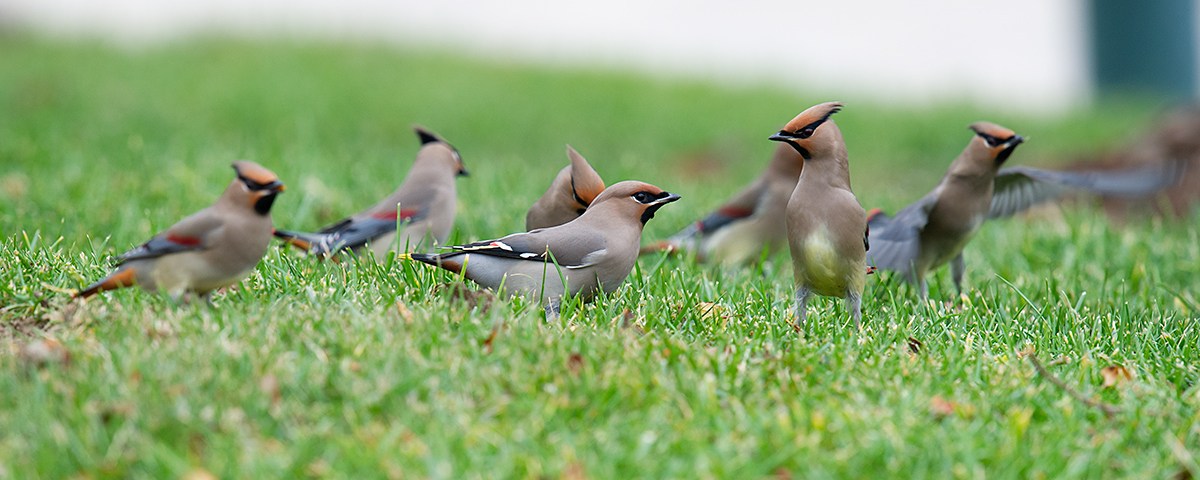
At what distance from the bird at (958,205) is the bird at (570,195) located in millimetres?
1416

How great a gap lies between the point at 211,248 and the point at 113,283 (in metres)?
0.37

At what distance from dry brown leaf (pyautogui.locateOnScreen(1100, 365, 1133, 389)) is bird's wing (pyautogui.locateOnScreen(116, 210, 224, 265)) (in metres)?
3.47

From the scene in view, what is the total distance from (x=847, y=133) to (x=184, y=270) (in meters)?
10.8

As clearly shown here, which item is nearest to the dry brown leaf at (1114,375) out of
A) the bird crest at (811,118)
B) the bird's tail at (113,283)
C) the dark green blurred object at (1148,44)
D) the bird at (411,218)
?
the bird crest at (811,118)

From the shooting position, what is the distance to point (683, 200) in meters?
7.84

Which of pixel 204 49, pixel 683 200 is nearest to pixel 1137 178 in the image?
pixel 683 200

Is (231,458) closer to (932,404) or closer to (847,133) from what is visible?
(932,404)

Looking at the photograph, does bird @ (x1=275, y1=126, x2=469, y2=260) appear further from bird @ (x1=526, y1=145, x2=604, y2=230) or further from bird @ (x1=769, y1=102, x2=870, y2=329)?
bird @ (x1=769, y1=102, x2=870, y2=329)

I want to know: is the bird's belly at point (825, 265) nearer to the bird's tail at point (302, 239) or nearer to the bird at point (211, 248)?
the bird at point (211, 248)

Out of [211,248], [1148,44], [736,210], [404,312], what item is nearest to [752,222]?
[736,210]

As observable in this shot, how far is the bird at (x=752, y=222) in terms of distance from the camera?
20.3 ft

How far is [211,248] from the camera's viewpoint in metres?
3.77

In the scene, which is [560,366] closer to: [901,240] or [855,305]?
[855,305]

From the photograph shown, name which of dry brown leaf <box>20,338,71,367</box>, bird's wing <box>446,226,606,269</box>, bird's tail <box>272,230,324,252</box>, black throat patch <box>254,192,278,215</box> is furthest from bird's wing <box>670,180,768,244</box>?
dry brown leaf <box>20,338,71,367</box>
